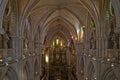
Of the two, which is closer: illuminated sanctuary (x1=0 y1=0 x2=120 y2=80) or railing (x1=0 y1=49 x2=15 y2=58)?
illuminated sanctuary (x1=0 y1=0 x2=120 y2=80)

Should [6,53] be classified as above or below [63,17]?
below

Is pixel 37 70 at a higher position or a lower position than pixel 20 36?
lower

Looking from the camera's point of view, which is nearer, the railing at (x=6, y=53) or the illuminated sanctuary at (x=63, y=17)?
the illuminated sanctuary at (x=63, y=17)

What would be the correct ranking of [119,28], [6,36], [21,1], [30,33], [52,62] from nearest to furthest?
[119,28] → [6,36] → [21,1] → [30,33] → [52,62]

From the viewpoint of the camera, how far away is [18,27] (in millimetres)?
19016

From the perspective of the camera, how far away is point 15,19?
61.6 feet

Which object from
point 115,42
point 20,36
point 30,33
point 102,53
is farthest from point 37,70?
point 115,42

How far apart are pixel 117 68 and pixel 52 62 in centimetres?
3465

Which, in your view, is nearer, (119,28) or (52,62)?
(119,28)

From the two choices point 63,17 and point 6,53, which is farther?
point 63,17

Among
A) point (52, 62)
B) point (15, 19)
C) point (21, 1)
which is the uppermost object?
point (21, 1)

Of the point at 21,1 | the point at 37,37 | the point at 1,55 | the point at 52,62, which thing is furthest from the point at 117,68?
the point at 52,62

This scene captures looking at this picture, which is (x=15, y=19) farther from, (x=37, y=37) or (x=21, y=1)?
(x=37, y=37)

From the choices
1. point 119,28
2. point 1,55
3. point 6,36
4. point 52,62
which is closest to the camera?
point 119,28
